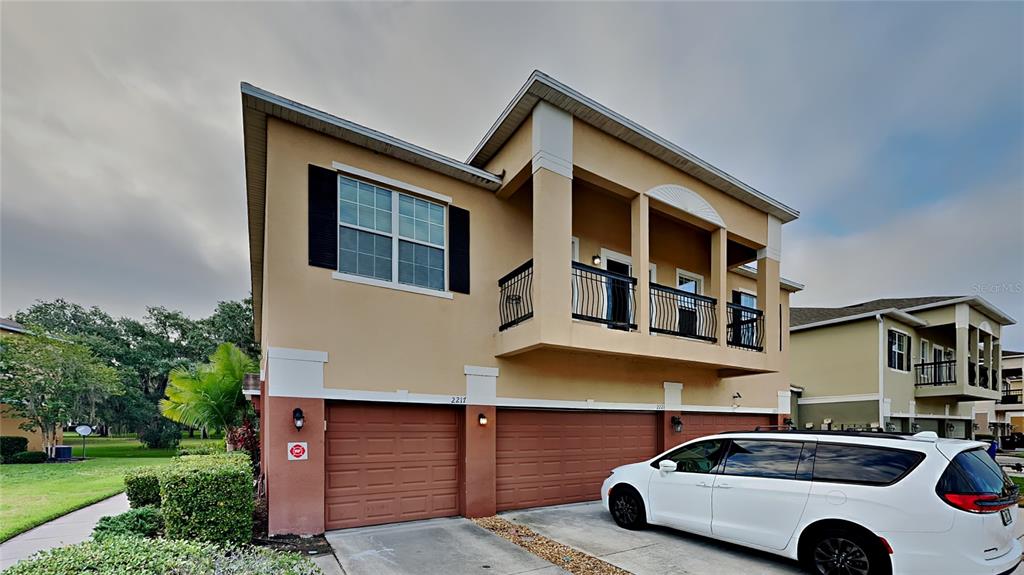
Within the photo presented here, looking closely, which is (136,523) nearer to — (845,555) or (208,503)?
(208,503)

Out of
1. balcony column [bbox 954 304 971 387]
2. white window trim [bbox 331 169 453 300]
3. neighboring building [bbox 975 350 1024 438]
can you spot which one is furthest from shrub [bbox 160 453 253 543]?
neighboring building [bbox 975 350 1024 438]

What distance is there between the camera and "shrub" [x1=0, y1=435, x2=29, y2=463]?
17.8 m

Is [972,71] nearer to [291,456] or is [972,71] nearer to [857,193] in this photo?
[857,193]

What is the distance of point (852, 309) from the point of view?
67.8 ft

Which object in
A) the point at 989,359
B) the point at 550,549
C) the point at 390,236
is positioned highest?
the point at 390,236

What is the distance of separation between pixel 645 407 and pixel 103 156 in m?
15.1

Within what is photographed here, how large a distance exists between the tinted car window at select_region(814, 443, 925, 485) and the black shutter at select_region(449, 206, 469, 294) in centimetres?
553

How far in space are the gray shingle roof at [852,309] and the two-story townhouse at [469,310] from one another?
1250cm

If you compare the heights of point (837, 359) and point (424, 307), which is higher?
point (424, 307)

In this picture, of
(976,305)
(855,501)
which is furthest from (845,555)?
(976,305)

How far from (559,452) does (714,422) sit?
15.4 ft

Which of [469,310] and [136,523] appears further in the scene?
[469,310]

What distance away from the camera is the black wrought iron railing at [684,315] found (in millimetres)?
9883

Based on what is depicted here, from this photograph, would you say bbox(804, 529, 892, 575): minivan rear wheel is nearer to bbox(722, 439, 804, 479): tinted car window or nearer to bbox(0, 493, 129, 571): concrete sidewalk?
bbox(722, 439, 804, 479): tinted car window
